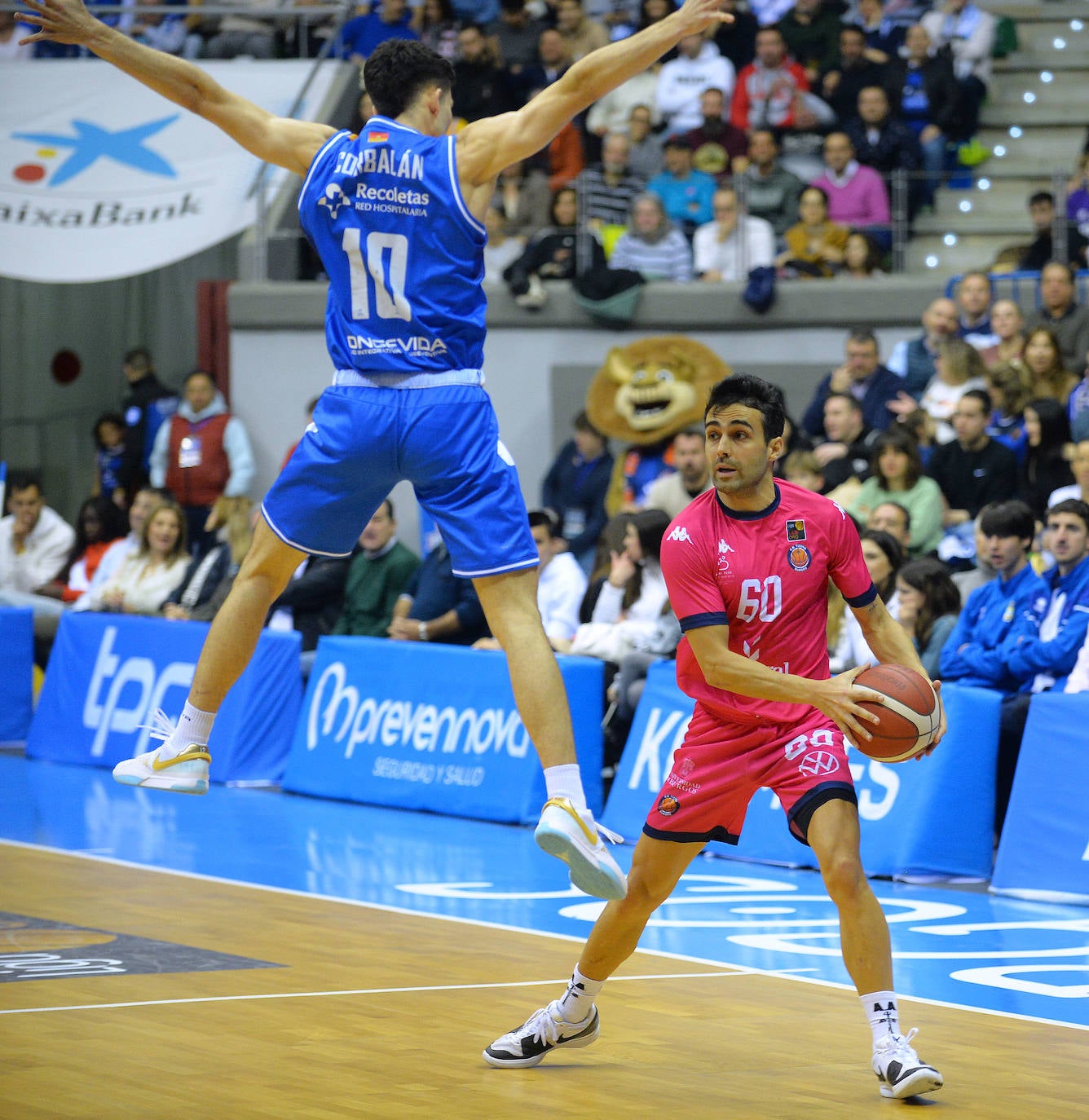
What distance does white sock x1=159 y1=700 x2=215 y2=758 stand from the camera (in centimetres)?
607

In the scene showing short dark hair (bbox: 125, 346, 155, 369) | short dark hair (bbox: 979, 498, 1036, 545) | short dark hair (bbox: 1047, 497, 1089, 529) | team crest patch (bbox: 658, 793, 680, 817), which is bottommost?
team crest patch (bbox: 658, 793, 680, 817)

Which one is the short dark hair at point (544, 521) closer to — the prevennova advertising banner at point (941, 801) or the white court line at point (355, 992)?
the prevennova advertising banner at point (941, 801)

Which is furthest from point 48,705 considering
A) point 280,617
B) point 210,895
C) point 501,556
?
point 501,556

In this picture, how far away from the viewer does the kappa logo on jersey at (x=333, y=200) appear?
5824mm

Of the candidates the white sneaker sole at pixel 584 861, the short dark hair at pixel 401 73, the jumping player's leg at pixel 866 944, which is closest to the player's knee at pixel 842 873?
the jumping player's leg at pixel 866 944

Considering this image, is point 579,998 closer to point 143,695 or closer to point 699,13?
point 699,13

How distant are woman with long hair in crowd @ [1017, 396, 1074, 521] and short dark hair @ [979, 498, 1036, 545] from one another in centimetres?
185

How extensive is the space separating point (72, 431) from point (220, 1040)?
15.6 m

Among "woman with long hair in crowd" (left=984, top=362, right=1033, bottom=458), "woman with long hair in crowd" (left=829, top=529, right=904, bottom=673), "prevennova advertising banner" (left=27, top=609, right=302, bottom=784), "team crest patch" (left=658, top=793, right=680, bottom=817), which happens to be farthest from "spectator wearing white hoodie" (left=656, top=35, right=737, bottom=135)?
"team crest patch" (left=658, top=793, right=680, bottom=817)

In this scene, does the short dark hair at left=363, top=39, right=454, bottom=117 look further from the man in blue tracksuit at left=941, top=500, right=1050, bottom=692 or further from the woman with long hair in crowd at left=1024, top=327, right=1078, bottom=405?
the woman with long hair in crowd at left=1024, top=327, right=1078, bottom=405

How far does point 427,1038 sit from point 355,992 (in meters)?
0.78

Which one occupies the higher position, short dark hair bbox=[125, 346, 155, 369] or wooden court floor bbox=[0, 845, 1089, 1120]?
short dark hair bbox=[125, 346, 155, 369]

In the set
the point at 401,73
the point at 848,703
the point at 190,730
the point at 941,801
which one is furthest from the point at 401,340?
the point at 941,801

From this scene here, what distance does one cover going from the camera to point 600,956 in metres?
5.79
